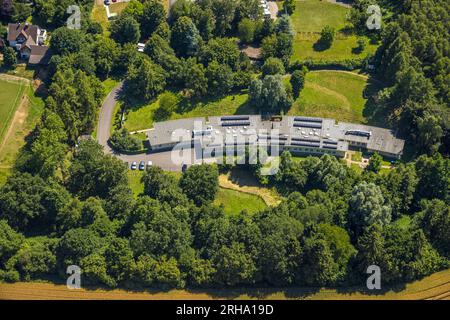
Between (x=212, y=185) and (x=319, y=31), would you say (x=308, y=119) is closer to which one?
(x=212, y=185)

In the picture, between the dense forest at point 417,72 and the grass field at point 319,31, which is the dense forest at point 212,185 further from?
the grass field at point 319,31

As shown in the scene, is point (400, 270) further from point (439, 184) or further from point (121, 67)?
point (121, 67)

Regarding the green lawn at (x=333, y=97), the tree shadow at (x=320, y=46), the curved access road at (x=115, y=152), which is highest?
the tree shadow at (x=320, y=46)

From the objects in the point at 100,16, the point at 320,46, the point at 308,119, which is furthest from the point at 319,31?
the point at 100,16

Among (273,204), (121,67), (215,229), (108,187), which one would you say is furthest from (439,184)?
(121,67)

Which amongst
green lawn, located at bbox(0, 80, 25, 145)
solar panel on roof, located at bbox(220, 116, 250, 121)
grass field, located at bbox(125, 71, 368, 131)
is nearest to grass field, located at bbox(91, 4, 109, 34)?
green lawn, located at bbox(0, 80, 25, 145)

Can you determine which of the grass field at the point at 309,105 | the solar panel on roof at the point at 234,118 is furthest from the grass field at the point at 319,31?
the solar panel on roof at the point at 234,118
